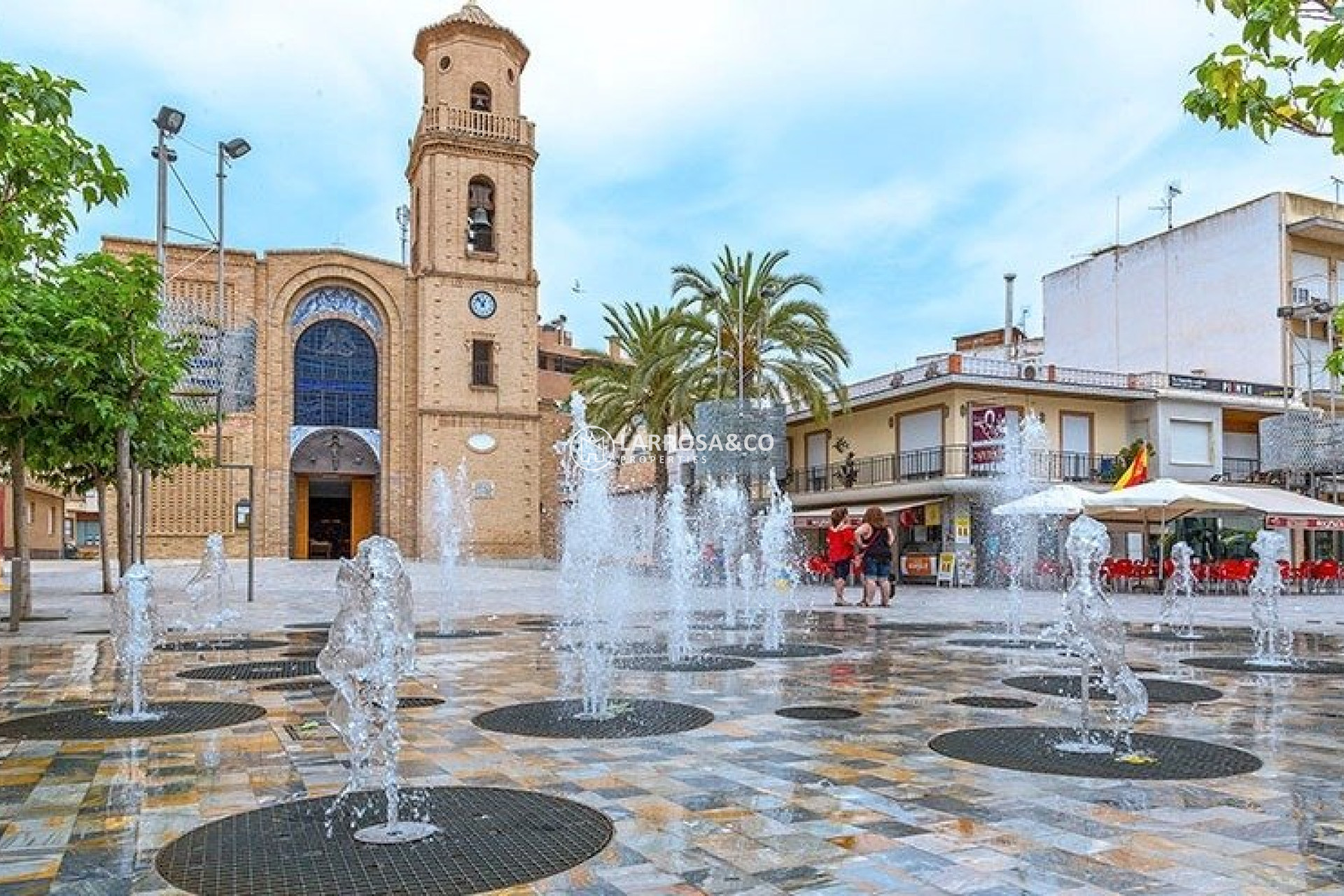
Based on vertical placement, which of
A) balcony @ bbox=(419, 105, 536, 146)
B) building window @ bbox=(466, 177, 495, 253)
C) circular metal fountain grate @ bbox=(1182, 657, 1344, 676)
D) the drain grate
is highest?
balcony @ bbox=(419, 105, 536, 146)

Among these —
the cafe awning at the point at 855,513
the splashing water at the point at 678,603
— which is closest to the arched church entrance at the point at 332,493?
the cafe awning at the point at 855,513

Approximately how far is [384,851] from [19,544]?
478 inches

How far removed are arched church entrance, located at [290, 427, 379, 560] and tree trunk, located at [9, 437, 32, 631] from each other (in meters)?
21.8

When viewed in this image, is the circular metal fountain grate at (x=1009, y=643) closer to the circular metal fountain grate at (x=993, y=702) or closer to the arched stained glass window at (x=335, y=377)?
the circular metal fountain grate at (x=993, y=702)

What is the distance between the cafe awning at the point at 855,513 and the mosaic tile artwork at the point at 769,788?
20317mm

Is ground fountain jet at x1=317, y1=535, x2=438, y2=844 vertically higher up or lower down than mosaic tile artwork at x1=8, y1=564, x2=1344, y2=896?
higher up

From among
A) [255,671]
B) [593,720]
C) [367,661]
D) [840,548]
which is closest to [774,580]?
[840,548]

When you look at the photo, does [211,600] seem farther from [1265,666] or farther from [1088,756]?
[1088,756]

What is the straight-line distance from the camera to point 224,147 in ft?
72.9

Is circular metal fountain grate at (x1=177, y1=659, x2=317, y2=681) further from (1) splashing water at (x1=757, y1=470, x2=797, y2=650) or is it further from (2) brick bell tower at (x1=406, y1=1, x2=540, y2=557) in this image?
(2) brick bell tower at (x1=406, y1=1, x2=540, y2=557)

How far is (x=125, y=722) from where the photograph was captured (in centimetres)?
649

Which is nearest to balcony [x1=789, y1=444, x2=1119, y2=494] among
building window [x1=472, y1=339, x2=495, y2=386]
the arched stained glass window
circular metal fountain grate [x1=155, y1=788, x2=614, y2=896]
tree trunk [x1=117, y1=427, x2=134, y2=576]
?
building window [x1=472, y1=339, x2=495, y2=386]

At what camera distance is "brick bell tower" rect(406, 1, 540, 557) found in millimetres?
36594

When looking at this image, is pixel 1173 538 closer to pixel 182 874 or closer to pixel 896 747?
pixel 896 747
